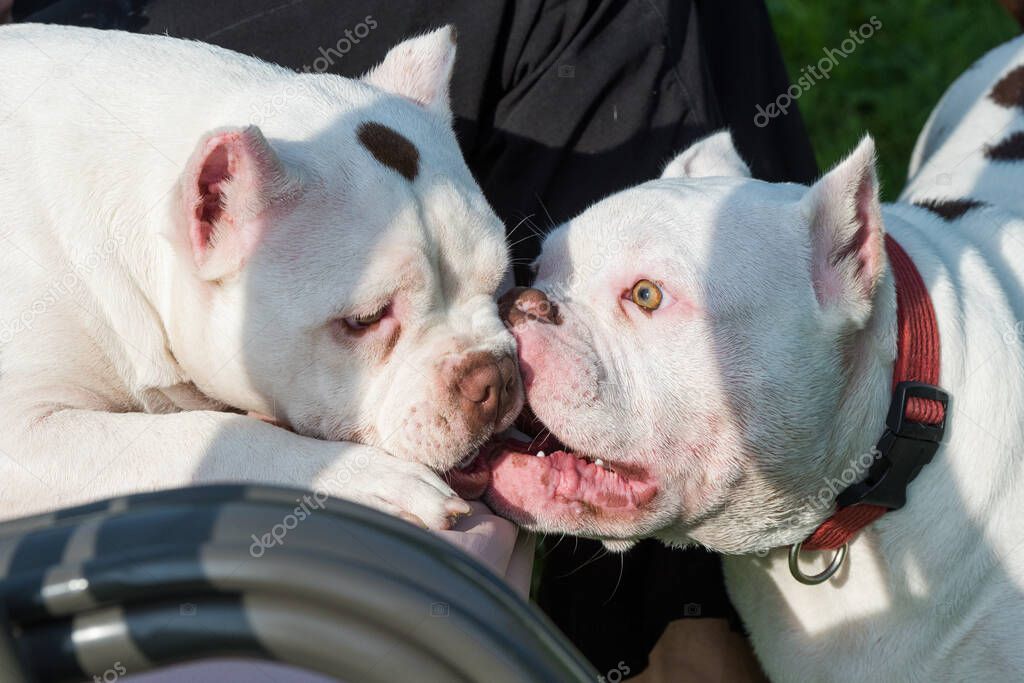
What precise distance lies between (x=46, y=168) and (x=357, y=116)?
735mm

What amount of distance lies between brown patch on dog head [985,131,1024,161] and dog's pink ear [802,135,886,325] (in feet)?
5.13

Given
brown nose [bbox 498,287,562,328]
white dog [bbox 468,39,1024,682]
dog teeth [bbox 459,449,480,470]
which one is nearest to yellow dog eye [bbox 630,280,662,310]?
white dog [bbox 468,39,1024,682]

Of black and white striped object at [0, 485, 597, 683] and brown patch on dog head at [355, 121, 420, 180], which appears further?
brown patch on dog head at [355, 121, 420, 180]

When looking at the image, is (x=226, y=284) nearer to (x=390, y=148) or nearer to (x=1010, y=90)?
(x=390, y=148)

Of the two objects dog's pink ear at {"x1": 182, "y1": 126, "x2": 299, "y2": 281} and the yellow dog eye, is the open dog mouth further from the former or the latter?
dog's pink ear at {"x1": 182, "y1": 126, "x2": 299, "y2": 281}

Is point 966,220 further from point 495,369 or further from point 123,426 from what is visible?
point 123,426

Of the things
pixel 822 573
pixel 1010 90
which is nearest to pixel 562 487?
pixel 822 573

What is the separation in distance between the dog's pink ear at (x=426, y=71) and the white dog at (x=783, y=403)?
1.66 ft

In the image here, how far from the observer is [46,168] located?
255 cm

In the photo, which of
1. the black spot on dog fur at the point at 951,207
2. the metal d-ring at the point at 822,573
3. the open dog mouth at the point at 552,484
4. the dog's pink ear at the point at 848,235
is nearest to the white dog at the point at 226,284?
the open dog mouth at the point at 552,484

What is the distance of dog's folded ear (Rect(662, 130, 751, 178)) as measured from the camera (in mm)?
3234

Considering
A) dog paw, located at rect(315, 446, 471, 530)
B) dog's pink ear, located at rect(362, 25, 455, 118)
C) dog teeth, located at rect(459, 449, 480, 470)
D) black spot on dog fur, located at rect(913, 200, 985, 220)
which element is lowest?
dog teeth, located at rect(459, 449, 480, 470)

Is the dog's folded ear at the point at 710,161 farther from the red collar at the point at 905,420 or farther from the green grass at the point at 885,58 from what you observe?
the green grass at the point at 885,58

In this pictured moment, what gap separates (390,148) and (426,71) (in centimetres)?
52
